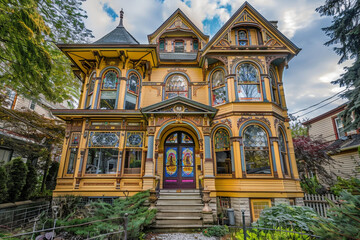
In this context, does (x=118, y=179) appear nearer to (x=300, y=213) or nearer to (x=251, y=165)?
(x=251, y=165)

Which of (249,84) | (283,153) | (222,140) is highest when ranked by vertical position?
(249,84)

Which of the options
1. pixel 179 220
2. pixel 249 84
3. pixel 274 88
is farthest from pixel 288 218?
pixel 274 88

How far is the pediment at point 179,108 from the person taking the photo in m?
8.70

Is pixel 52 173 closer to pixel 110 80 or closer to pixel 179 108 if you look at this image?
pixel 110 80

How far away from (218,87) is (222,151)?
375 centimetres

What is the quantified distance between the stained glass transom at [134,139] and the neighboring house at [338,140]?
36.4 ft

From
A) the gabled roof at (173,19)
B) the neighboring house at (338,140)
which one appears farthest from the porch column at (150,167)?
the neighboring house at (338,140)

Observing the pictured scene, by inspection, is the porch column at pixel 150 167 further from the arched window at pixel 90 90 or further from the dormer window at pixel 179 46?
the dormer window at pixel 179 46

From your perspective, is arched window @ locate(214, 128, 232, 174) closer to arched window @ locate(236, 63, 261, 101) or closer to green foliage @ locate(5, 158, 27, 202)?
arched window @ locate(236, 63, 261, 101)

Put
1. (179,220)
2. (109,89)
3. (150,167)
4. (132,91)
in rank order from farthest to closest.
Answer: (132,91), (109,89), (150,167), (179,220)

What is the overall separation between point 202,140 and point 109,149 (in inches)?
189

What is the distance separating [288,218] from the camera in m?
5.00

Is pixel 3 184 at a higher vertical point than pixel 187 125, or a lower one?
lower

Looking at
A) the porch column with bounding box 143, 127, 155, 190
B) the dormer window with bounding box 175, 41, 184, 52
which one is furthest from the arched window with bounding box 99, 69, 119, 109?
the dormer window with bounding box 175, 41, 184, 52
